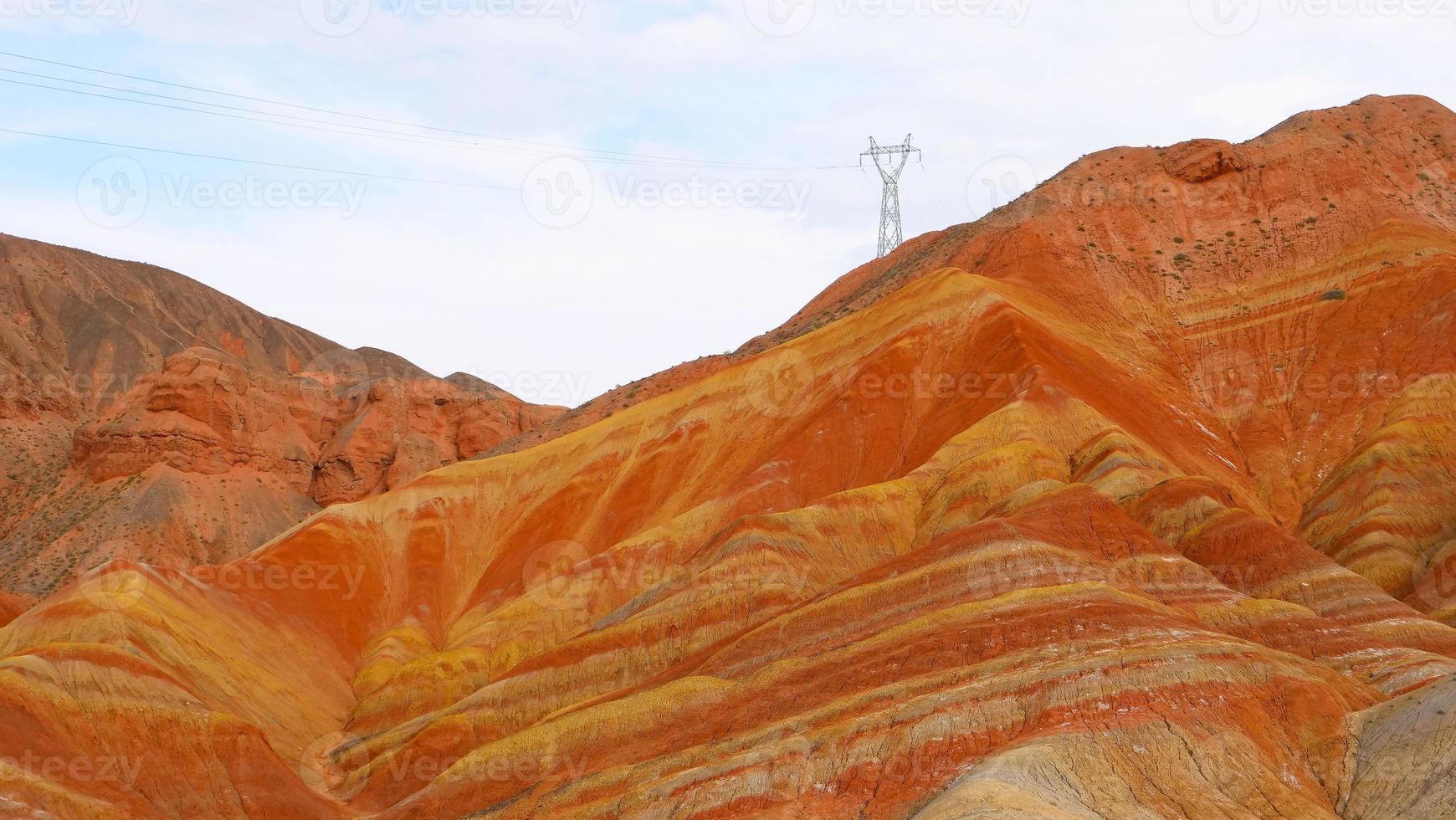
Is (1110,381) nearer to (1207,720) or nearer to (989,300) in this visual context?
(989,300)

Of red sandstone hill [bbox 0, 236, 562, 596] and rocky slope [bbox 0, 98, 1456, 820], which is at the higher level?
red sandstone hill [bbox 0, 236, 562, 596]

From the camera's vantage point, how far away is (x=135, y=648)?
63.6m

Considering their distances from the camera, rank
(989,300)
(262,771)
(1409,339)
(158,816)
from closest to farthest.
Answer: (158,816) → (262,771) → (1409,339) → (989,300)

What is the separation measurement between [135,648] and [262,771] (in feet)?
35.8

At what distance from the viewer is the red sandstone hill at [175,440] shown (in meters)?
101

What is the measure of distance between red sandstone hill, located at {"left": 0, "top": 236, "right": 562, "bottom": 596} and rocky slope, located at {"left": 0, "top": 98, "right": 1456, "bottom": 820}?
19037 mm

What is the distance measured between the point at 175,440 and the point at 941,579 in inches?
2939

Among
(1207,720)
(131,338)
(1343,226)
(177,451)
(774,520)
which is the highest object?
(131,338)

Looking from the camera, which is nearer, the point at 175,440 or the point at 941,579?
the point at 941,579

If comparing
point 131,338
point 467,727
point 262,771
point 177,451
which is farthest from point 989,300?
point 131,338

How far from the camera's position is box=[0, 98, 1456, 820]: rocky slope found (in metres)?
40.5

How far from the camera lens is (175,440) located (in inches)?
4161

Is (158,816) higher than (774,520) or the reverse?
the reverse

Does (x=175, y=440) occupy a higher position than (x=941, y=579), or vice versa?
(x=175, y=440)
